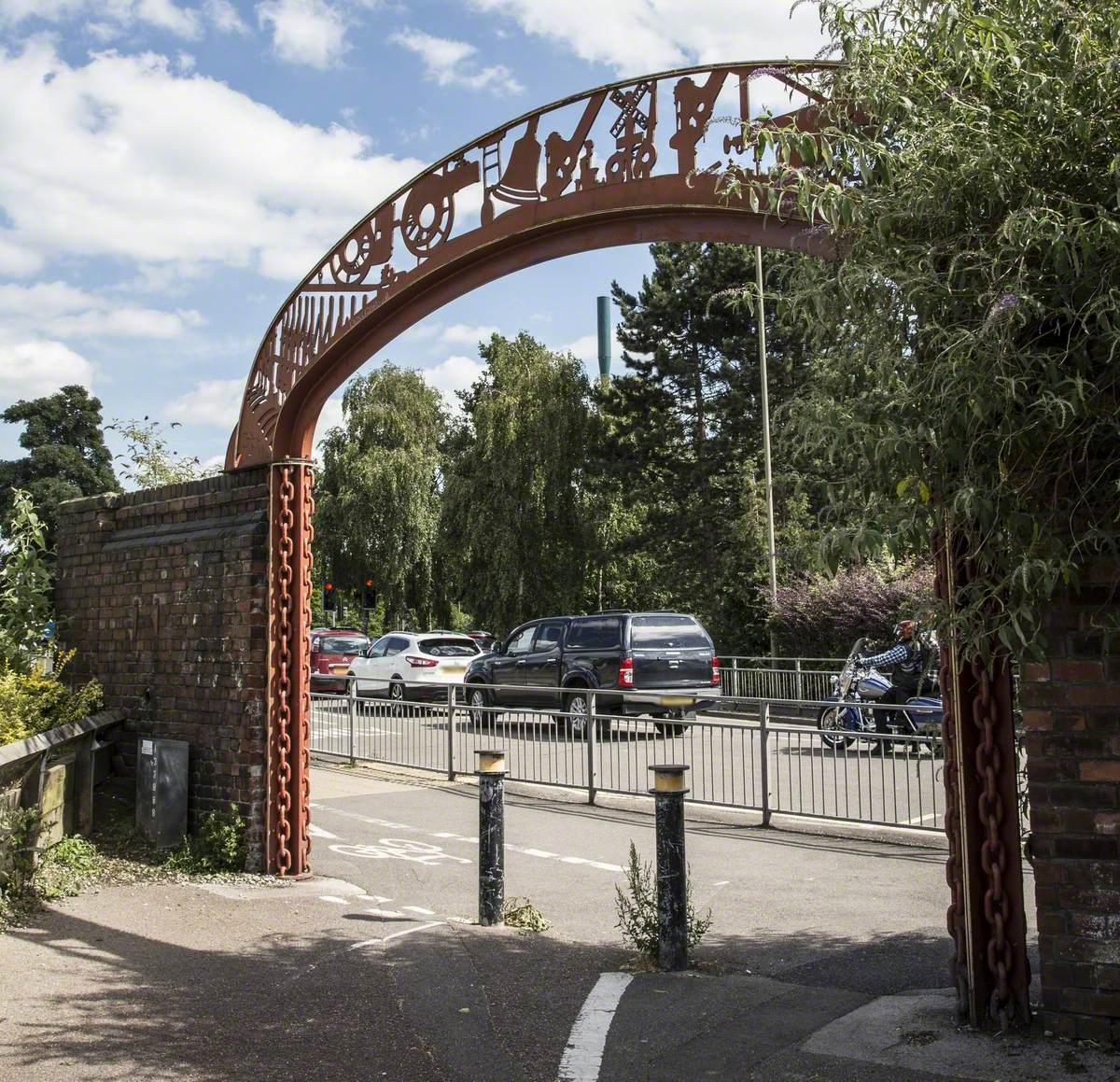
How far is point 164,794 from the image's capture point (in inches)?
329

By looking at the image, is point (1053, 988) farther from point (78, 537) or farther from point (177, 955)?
point (78, 537)

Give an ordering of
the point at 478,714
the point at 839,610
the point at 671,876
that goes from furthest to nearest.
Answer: the point at 839,610, the point at 478,714, the point at 671,876

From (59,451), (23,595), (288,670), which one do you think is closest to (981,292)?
(288,670)

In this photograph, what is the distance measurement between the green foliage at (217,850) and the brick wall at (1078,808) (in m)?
5.24

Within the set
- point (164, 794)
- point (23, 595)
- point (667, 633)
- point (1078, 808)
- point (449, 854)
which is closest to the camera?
point (1078, 808)

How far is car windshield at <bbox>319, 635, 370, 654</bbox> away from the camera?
96.5ft

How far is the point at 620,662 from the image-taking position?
62.2 feet

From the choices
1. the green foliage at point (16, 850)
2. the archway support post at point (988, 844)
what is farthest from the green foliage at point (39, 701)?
the archway support post at point (988, 844)

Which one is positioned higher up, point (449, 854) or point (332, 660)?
point (332, 660)

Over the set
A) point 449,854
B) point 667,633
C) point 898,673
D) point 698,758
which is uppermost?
point 667,633

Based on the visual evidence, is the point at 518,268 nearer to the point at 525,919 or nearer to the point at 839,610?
the point at 525,919

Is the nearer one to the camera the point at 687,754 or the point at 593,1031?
the point at 593,1031

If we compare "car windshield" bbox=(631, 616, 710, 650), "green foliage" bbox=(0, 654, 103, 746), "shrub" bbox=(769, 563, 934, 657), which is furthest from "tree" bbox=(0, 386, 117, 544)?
"green foliage" bbox=(0, 654, 103, 746)

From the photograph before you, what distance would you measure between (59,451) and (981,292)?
56774 millimetres
